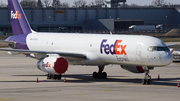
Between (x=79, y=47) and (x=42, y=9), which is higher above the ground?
(x=42, y=9)

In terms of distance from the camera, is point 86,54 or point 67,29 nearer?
point 86,54

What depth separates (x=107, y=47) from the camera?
31125 millimetres

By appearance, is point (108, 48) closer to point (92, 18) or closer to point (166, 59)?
point (166, 59)

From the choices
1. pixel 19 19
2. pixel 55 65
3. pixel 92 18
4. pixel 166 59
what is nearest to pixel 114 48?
pixel 166 59

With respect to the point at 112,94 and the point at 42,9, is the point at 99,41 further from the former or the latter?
the point at 42,9

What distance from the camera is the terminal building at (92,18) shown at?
155m

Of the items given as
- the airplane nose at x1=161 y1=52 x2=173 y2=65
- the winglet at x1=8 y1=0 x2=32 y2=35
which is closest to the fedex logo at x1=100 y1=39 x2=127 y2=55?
the airplane nose at x1=161 y1=52 x2=173 y2=65

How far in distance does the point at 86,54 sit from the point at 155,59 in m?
7.14

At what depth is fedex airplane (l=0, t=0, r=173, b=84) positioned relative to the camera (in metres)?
28.9

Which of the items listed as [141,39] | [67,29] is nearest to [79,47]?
[141,39]

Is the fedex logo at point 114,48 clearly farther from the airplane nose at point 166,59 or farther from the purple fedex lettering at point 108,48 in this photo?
the airplane nose at point 166,59

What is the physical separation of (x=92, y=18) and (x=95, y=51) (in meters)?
133

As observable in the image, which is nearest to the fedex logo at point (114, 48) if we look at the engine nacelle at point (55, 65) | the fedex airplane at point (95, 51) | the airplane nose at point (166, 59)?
the fedex airplane at point (95, 51)

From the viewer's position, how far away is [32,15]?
15488 cm
